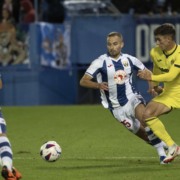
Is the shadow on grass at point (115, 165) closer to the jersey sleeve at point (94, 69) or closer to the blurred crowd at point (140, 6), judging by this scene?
the jersey sleeve at point (94, 69)

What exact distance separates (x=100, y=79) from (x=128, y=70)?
0.45m

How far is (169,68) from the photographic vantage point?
21.2 ft

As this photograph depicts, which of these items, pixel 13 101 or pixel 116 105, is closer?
pixel 116 105

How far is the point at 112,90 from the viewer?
269 inches

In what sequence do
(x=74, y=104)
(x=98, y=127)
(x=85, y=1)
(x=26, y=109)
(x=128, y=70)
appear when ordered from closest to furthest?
(x=128, y=70)
(x=98, y=127)
(x=26, y=109)
(x=85, y=1)
(x=74, y=104)

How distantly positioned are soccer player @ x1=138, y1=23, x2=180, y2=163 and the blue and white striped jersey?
18.7 inches

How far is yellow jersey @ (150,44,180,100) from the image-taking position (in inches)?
242

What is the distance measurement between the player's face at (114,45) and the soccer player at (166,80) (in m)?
0.57

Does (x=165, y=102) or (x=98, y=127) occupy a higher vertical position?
(x=165, y=102)

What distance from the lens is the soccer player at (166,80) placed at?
6164mm

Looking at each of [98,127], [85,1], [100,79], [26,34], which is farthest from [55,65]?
[100,79]

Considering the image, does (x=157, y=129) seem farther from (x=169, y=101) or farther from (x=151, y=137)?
(x=169, y=101)

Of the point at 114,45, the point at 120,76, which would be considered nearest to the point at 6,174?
the point at 120,76

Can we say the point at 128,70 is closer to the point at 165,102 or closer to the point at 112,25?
the point at 165,102
